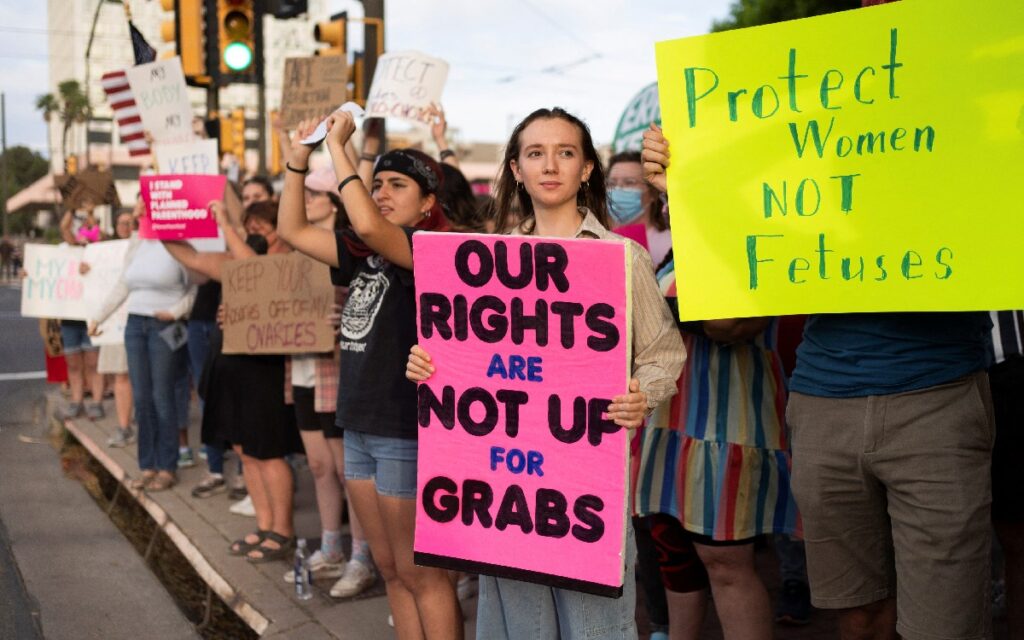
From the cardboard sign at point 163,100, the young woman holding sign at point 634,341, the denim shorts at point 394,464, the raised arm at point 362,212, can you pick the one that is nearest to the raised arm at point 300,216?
the raised arm at point 362,212

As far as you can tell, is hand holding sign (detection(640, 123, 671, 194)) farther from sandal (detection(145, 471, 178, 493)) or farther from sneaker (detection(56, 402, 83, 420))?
sneaker (detection(56, 402, 83, 420))

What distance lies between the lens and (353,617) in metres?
4.43

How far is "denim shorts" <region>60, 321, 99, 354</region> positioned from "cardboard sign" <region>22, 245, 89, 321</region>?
21.2 inches

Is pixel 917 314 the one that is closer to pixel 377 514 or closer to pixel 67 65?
pixel 377 514

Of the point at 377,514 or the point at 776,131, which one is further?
the point at 377,514

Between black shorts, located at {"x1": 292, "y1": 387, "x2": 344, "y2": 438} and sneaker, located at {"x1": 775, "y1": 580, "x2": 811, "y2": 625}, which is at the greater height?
black shorts, located at {"x1": 292, "y1": 387, "x2": 344, "y2": 438}

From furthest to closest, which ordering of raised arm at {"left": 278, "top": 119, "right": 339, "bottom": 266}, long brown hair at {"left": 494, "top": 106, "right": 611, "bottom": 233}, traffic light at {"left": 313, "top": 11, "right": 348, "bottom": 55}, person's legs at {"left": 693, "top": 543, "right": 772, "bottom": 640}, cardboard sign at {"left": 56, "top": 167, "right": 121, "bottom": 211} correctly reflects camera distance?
cardboard sign at {"left": 56, "top": 167, "right": 121, "bottom": 211}
traffic light at {"left": 313, "top": 11, "right": 348, "bottom": 55}
raised arm at {"left": 278, "top": 119, "right": 339, "bottom": 266}
person's legs at {"left": 693, "top": 543, "right": 772, "bottom": 640}
long brown hair at {"left": 494, "top": 106, "right": 611, "bottom": 233}

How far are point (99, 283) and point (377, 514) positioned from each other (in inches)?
244

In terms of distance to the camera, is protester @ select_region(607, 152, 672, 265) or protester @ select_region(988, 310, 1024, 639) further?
protester @ select_region(607, 152, 672, 265)

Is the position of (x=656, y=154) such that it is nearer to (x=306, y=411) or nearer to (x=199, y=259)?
(x=306, y=411)

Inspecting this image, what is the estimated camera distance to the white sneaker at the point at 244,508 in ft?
20.4

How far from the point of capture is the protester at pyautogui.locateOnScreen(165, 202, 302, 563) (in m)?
5.33

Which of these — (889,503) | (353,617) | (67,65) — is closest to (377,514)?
(353,617)

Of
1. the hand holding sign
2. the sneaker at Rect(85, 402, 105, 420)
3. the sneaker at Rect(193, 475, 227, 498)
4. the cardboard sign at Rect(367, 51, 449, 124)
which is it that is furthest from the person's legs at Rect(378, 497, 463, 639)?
the sneaker at Rect(85, 402, 105, 420)
